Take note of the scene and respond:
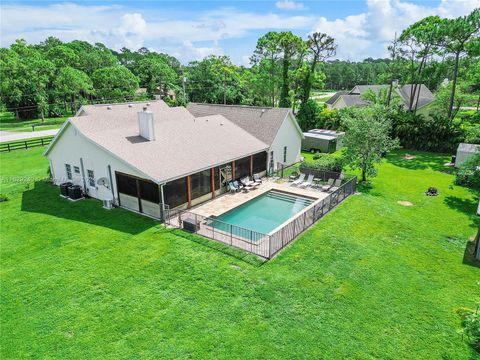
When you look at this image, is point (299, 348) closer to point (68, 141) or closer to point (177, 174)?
point (177, 174)

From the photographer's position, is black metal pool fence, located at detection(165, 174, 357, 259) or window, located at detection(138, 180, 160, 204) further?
window, located at detection(138, 180, 160, 204)

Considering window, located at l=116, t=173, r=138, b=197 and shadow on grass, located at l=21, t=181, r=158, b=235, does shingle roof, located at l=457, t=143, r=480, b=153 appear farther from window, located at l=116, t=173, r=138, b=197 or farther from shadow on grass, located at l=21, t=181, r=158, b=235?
window, located at l=116, t=173, r=138, b=197

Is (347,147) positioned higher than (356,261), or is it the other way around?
(347,147)

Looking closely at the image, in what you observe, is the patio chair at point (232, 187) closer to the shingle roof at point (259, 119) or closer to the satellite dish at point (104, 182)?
the shingle roof at point (259, 119)

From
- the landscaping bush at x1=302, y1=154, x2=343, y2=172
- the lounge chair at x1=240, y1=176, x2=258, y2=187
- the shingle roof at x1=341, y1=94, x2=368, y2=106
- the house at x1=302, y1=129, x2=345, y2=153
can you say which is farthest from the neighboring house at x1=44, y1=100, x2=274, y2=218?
the shingle roof at x1=341, y1=94, x2=368, y2=106

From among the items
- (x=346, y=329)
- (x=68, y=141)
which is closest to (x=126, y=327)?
(x=346, y=329)

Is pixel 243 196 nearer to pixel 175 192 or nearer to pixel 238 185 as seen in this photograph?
pixel 238 185

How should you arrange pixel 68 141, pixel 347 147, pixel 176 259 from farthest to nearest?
pixel 347 147 → pixel 68 141 → pixel 176 259
